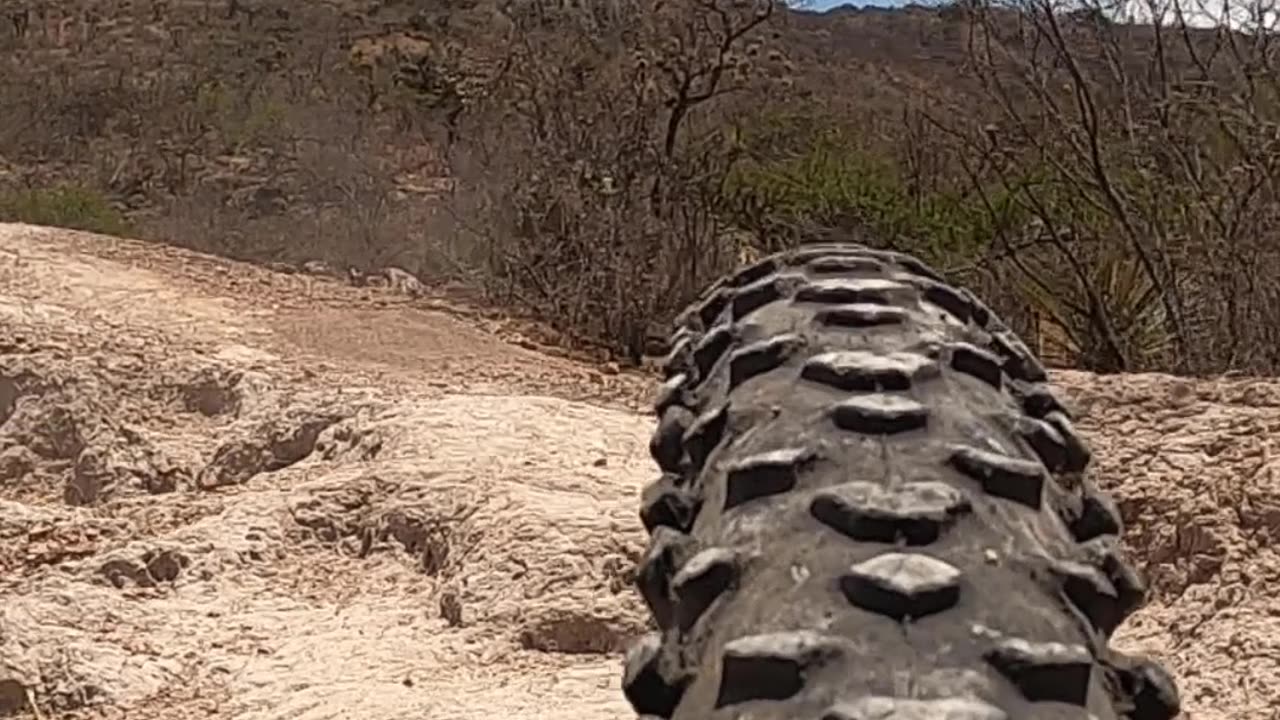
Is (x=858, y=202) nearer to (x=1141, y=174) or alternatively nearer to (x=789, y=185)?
(x=789, y=185)

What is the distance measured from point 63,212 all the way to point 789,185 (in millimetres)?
5184

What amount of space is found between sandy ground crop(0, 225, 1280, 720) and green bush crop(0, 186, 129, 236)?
23.8ft

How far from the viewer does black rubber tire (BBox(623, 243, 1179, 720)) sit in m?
1.72

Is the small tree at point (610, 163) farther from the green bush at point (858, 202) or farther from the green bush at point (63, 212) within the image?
the green bush at point (63, 212)

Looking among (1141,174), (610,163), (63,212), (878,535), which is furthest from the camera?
(63,212)

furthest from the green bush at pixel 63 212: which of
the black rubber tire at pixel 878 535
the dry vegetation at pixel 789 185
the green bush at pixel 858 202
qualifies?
the black rubber tire at pixel 878 535

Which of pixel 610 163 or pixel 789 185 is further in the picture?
Result: pixel 789 185

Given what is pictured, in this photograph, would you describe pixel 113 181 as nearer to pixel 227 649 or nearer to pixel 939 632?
pixel 227 649

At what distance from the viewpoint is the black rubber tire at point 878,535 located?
1.72 meters

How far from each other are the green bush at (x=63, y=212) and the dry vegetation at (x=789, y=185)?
0.14 feet

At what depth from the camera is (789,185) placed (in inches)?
578

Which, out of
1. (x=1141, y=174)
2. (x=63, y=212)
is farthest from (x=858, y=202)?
(x=63, y=212)

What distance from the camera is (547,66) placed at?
465 inches

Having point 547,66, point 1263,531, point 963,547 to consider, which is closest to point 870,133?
point 547,66
